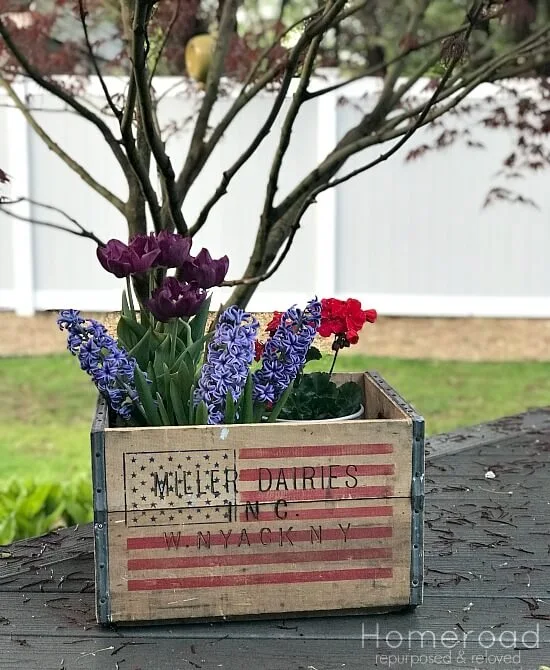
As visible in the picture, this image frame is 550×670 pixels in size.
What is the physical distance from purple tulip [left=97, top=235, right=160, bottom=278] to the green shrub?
4.62 ft

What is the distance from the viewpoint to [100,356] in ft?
4.49

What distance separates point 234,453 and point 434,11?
8001 mm

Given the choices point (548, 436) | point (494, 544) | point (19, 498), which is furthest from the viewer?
point (19, 498)

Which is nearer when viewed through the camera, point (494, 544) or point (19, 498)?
point (494, 544)

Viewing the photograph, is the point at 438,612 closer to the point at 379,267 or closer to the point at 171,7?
the point at 171,7

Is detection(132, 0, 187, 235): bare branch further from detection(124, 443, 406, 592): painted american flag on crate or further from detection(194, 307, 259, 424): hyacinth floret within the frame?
detection(124, 443, 406, 592): painted american flag on crate

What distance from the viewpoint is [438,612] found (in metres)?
1.41

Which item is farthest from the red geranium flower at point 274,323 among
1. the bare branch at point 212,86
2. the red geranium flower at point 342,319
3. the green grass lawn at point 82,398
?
the green grass lawn at point 82,398

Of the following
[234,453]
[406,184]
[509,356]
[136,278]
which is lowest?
[509,356]

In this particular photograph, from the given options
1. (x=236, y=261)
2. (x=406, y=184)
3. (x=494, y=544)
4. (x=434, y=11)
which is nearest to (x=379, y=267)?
(x=406, y=184)

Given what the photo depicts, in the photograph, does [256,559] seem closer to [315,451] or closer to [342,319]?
[315,451]

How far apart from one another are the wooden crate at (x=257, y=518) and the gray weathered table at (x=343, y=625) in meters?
0.04

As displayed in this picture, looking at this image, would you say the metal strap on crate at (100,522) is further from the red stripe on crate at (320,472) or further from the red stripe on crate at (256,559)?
the red stripe on crate at (320,472)

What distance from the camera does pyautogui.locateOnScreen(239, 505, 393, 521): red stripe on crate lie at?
135 centimetres
